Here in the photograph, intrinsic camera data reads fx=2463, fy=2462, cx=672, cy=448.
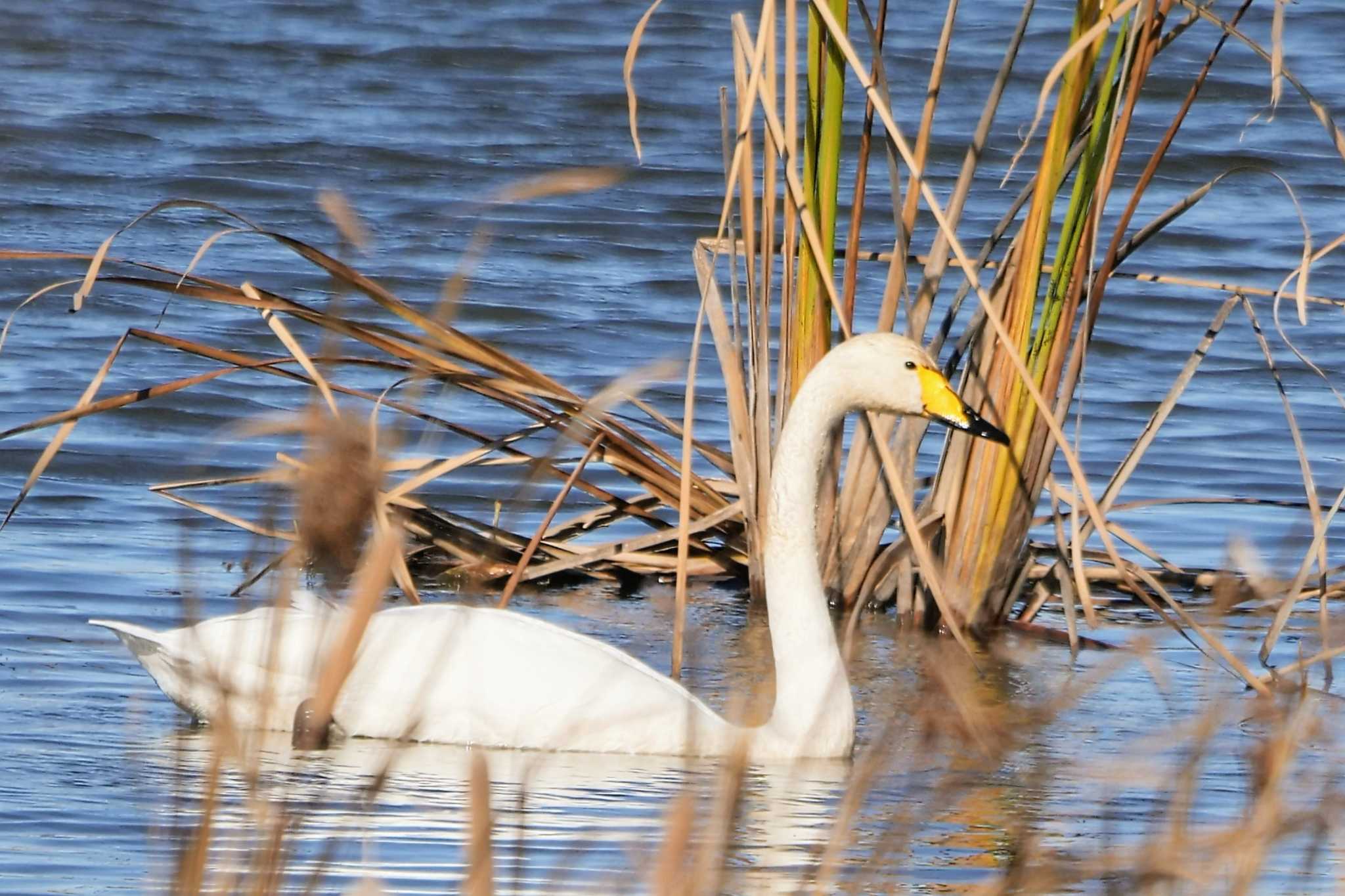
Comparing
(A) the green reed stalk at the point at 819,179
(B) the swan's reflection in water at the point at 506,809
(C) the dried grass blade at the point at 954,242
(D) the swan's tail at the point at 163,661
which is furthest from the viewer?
(A) the green reed stalk at the point at 819,179

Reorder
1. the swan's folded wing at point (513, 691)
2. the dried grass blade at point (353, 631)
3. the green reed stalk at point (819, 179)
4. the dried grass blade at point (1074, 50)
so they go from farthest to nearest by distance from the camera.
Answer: the green reed stalk at point (819, 179) < the swan's folded wing at point (513, 691) < the dried grass blade at point (1074, 50) < the dried grass blade at point (353, 631)

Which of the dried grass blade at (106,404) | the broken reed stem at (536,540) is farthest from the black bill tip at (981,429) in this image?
the dried grass blade at (106,404)

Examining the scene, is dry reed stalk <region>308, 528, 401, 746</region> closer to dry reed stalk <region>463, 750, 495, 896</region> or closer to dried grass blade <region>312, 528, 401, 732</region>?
dried grass blade <region>312, 528, 401, 732</region>

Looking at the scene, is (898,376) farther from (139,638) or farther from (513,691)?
(139,638)

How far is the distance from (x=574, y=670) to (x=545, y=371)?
190 inches

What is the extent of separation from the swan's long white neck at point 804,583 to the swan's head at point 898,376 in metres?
0.04

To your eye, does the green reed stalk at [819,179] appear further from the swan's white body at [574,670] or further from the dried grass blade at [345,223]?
the dried grass blade at [345,223]

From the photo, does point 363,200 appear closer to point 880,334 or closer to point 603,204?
point 603,204

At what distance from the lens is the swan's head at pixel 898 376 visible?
521 centimetres

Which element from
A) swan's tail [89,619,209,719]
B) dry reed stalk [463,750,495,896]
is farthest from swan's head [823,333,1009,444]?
dry reed stalk [463,750,495,896]

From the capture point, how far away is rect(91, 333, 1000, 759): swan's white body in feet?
16.1

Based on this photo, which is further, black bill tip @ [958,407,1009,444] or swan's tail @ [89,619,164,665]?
black bill tip @ [958,407,1009,444]

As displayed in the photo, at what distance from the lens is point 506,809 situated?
172 inches

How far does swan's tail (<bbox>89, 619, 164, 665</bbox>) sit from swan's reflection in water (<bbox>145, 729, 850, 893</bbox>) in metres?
0.19
